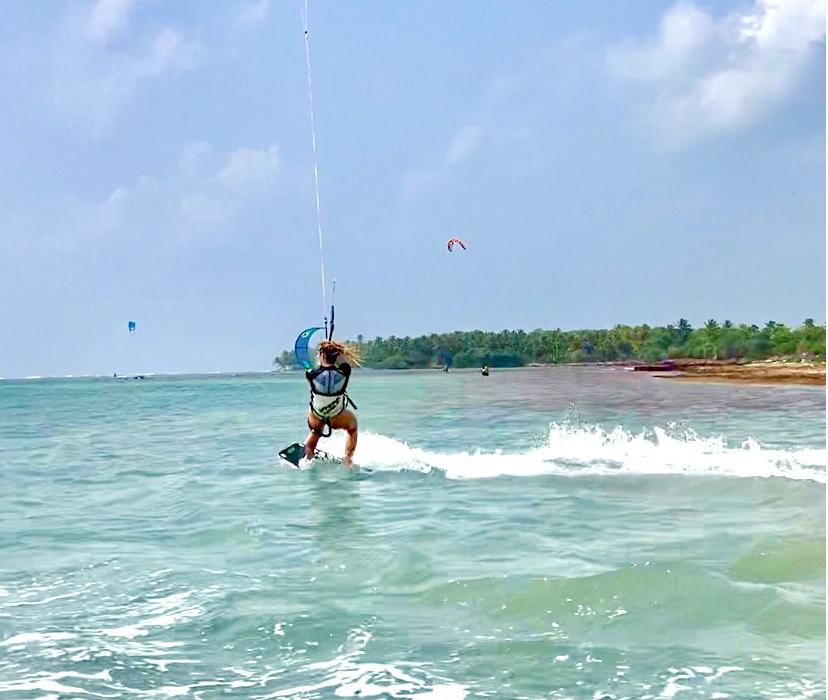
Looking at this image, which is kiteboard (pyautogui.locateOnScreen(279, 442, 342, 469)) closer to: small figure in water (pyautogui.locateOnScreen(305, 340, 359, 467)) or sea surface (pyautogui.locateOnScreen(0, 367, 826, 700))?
sea surface (pyautogui.locateOnScreen(0, 367, 826, 700))

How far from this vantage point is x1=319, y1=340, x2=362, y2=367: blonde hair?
52.4 feet

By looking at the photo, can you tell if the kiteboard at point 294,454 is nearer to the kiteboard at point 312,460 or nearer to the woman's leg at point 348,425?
the kiteboard at point 312,460

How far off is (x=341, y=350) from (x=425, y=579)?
7.85 metres

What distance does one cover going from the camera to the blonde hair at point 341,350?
1596cm

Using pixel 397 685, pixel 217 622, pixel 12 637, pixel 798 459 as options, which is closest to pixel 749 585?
pixel 397 685

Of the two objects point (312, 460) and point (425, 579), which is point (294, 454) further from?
point (425, 579)

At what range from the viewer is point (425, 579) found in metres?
8.59

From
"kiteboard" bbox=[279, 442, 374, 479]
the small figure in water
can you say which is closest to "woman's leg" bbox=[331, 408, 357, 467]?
the small figure in water

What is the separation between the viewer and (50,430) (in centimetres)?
3353

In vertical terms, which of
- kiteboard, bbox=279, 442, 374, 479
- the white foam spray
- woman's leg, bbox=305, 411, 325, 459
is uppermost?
woman's leg, bbox=305, 411, 325, 459

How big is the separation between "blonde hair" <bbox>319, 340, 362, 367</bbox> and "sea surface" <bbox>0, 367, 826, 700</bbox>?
2191mm

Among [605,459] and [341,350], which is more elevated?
[341,350]

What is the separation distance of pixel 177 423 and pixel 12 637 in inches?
1223

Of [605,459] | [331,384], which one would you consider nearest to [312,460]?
[331,384]
